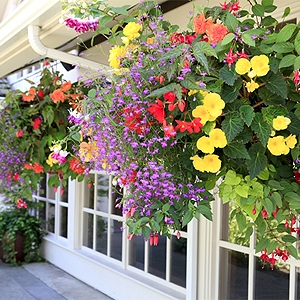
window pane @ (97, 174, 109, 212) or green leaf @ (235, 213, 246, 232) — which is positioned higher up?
green leaf @ (235, 213, 246, 232)

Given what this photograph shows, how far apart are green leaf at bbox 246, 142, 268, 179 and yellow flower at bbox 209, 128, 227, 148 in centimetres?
10

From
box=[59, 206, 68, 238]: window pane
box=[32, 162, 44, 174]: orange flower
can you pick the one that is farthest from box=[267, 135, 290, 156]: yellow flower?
box=[59, 206, 68, 238]: window pane

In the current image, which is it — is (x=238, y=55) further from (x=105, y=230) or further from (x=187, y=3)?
(x=105, y=230)

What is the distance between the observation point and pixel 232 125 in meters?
1.35

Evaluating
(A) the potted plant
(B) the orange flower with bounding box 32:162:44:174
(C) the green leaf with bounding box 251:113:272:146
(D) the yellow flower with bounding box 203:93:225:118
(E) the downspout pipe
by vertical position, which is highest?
(E) the downspout pipe

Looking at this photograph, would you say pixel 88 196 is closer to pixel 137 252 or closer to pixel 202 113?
pixel 137 252

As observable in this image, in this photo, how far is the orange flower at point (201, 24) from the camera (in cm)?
150

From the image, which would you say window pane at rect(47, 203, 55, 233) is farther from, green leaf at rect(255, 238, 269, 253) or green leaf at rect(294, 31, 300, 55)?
green leaf at rect(294, 31, 300, 55)

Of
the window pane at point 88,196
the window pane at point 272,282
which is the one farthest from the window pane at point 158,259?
the window pane at point 88,196

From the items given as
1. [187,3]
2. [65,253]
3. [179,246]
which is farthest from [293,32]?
[65,253]

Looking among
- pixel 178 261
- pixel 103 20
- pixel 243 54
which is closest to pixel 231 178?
pixel 243 54

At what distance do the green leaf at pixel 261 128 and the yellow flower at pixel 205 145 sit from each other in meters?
0.13

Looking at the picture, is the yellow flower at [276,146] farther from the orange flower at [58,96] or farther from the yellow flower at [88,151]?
the orange flower at [58,96]

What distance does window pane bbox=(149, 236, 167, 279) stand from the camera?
15.5 feet
